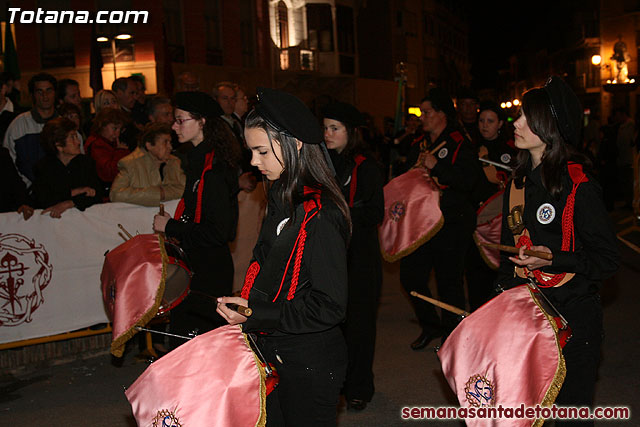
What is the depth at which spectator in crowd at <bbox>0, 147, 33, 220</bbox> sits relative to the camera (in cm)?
680

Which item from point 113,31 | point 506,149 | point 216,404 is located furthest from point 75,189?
point 113,31

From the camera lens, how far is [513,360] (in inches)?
120

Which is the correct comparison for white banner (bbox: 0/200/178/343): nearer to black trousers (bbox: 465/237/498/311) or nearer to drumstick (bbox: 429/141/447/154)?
drumstick (bbox: 429/141/447/154)

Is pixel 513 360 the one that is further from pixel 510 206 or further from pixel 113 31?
pixel 113 31

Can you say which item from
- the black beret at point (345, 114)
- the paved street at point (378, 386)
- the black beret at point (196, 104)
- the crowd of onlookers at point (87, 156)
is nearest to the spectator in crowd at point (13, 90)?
the crowd of onlookers at point (87, 156)

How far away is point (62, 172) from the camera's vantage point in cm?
692

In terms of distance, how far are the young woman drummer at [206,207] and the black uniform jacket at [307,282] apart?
1821 mm

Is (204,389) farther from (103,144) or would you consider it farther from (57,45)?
(57,45)

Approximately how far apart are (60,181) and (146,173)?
0.82 metres

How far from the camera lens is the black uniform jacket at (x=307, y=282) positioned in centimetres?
275

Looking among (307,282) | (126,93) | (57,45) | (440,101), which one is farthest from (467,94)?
(57,45)

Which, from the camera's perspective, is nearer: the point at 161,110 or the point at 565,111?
the point at 565,111

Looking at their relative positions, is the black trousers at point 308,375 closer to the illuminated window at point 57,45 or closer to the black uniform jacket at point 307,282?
the black uniform jacket at point 307,282

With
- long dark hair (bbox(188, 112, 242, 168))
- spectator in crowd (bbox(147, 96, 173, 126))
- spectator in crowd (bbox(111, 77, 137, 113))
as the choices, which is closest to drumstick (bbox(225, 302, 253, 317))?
long dark hair (bbox(188, 112, 242, 168))
